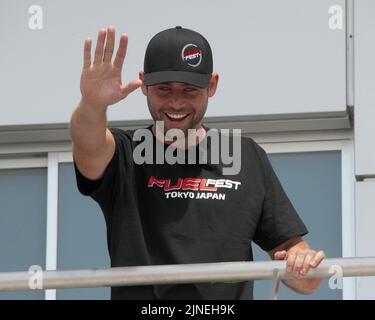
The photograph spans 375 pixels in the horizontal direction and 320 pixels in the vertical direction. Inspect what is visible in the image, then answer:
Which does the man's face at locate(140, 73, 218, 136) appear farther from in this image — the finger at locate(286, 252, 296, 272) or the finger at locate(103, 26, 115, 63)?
the finger at locate(286, 252, 296, 272)

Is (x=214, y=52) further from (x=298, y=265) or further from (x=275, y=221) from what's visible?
(x=298, y=265)

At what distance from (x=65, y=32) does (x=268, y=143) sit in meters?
1.05

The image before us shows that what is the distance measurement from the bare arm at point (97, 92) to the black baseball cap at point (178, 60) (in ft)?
0.86

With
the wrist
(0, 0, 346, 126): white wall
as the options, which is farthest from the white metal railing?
(0, 0, 346, 126): white wall

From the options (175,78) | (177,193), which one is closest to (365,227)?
(177,193)

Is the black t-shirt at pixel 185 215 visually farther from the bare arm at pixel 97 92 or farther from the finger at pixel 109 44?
the finger at pixel 109 44

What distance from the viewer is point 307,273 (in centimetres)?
498

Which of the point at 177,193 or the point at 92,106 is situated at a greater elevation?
the point at 92,106

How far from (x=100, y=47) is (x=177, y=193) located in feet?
2.01

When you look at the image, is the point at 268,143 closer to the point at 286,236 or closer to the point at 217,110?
the point at 217,110

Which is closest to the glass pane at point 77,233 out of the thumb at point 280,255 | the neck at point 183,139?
the neck at point 183,139

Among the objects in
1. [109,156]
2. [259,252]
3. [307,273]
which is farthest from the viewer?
[259,252]

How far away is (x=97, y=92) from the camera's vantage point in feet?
16.9
